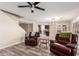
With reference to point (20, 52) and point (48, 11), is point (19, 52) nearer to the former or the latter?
point (20, 52)

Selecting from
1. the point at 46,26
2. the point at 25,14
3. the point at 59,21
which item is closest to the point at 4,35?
the point at 25,14

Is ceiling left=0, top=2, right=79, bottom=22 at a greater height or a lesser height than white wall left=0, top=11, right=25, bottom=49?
greater

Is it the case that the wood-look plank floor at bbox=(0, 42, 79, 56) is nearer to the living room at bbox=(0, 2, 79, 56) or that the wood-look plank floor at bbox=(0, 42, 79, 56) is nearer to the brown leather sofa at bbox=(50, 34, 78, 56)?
the living room at bbox=(0, 2, 79, 56)

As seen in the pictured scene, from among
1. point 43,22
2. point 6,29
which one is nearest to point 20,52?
point 6,29

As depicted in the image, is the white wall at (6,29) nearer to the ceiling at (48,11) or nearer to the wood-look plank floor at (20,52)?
the wood-look plank floor at (20,52)

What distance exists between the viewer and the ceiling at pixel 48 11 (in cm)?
230

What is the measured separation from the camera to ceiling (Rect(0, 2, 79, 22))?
7.53ft

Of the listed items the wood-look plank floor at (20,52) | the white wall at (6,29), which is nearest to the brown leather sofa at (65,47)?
the wood-look plank floor at (20,52)

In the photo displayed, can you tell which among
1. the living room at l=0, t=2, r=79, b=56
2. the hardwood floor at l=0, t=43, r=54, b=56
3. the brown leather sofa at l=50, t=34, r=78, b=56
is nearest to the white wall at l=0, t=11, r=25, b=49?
the living room at l=0, t=2, r=79, b=56

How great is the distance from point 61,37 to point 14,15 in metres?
2.19

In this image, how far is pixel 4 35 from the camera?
3.12 metres

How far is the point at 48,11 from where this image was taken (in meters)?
2.78

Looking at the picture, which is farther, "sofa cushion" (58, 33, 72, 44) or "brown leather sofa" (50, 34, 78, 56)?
"sofa cushion" (58, 33, 72, 44)

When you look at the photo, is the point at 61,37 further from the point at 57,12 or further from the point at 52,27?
the point at 57,12
